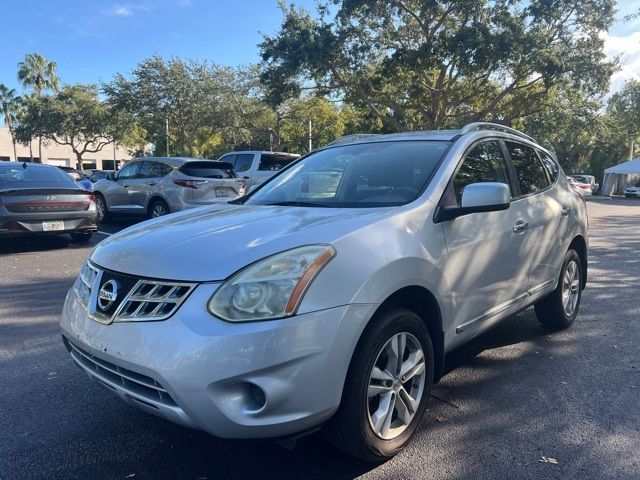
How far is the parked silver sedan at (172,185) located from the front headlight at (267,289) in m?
9.08

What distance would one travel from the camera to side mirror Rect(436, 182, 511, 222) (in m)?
3.01

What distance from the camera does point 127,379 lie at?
7.75ft

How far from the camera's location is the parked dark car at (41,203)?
8.30 metres

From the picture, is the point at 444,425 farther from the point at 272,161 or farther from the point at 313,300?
the point at 272,161

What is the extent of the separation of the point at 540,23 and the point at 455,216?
21158mm

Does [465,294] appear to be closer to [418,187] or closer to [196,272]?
[418,187]

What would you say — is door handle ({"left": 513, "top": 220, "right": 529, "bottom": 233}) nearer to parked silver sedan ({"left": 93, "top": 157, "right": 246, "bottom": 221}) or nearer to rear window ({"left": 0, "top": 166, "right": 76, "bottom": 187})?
rear window ({"left": 0, "top": 166, "right": 76, "bottom": 187})

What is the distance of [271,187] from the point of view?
161 inches

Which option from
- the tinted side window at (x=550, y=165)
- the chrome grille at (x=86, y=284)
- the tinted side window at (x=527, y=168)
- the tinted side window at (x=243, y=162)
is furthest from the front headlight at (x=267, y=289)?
the tinted side window at (x=243, y=162)

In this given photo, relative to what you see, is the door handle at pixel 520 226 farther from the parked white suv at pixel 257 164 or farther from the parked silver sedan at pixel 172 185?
the parked white suv at pixel 257 164

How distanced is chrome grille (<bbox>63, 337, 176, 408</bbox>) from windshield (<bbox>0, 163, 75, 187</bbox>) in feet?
23.8

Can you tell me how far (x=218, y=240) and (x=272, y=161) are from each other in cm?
1167

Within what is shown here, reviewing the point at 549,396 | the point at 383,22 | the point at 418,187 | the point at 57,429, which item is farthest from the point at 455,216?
the point at 383,22

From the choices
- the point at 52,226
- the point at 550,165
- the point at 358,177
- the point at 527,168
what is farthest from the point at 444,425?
the point at 52,226
